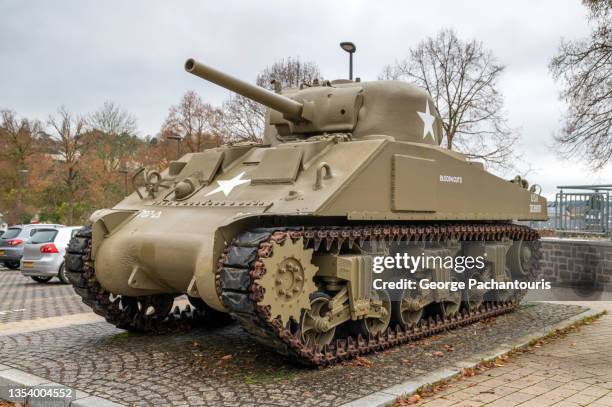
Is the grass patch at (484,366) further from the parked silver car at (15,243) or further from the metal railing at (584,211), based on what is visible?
the parked silver car at (15,243)

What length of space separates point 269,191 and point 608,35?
18.0m

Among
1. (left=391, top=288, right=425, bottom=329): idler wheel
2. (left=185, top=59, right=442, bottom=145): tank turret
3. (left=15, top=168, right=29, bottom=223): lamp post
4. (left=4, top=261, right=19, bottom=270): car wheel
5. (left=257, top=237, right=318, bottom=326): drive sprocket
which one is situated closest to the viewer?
(left=257, top=237, right=318, bottom=326): drive sprocket

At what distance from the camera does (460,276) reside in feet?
34.1

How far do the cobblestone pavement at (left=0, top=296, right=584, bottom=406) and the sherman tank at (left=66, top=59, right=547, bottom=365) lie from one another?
33cm

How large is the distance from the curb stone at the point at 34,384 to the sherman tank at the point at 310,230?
1561 mm

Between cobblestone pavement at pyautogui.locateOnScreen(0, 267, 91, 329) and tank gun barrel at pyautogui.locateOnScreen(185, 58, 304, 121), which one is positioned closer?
tank gun barrel at pyautogui.locateOnScreen(185, 58, 304, 121)

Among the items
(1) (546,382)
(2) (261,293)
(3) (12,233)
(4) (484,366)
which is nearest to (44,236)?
(3) (12,233)

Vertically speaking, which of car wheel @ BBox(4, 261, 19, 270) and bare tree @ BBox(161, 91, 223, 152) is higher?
bare tree @ BBox(161, 91, 223, 152)

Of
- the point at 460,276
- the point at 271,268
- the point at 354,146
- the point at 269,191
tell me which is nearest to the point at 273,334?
the point at 271,268

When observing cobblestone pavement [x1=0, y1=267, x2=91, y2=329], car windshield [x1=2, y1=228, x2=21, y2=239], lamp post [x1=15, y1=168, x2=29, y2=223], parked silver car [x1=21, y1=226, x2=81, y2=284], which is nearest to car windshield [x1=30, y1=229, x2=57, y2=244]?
parked silver car [x1=21, y1=226, x2=81, y2=284]

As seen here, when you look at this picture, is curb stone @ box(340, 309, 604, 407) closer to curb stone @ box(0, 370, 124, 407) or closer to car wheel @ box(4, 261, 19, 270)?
curb stone @ box(0, 370, 124, 407)

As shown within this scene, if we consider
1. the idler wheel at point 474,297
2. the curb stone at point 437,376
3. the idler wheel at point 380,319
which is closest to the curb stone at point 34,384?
the curb stone at point 437,376

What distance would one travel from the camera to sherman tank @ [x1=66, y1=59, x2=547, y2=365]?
683 cm

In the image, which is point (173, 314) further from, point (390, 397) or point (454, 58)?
point (454, 58)
